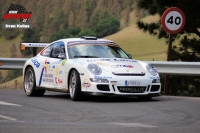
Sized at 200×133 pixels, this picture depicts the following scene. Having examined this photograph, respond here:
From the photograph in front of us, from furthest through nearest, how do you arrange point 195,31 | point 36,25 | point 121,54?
point 36,25 → point 195,31 → point 121,54

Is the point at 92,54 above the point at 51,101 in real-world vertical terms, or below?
above

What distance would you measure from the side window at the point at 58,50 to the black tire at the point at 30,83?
2.46ft

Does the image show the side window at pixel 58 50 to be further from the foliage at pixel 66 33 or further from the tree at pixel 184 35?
the foliage at pixel 66 33

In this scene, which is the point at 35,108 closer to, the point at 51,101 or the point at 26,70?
the point at 51,101

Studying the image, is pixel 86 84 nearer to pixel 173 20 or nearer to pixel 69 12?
pixel 173 20

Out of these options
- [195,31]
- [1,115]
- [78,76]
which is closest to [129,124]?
[1,115]

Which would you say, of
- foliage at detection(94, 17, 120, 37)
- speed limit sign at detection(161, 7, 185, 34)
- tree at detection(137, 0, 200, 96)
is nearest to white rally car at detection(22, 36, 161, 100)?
speed limit sign at detection(161, 7, 185, 34)

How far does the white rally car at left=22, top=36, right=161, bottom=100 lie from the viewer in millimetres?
13242

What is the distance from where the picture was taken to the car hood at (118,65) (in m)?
13.4

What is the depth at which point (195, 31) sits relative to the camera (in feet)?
81.8

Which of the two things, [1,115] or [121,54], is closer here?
[1,115]

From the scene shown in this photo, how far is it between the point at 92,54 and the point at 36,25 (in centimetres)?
11468

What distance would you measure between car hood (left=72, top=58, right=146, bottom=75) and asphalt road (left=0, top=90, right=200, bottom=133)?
23.6 inches

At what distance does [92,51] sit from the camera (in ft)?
47.2
